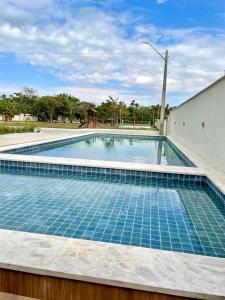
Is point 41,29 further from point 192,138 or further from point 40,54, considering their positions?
point 192,138

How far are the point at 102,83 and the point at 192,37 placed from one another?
1908 centimetres

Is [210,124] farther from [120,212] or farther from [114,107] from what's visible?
[114,107]

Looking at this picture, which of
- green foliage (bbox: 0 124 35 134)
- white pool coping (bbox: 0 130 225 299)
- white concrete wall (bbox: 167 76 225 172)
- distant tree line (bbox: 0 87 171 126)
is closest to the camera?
white pool coping (bbox: 0 130 225 299)

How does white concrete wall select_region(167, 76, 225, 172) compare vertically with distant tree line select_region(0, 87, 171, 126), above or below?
below

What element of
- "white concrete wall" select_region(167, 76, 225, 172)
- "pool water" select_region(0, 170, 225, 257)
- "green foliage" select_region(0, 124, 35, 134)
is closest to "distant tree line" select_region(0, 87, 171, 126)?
"green foliage" select_region(0, 124, 35, 134)

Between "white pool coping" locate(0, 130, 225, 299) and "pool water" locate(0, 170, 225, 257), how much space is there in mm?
663

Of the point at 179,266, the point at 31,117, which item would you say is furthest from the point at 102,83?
the point at 179,266

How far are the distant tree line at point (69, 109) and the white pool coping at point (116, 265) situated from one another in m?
32.7

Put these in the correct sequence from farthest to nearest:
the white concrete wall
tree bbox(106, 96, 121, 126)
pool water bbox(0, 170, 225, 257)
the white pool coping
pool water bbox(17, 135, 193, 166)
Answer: tree bbox(106, 96, 121, 126)
pool water bbox(17, 135, 193, 166)
the white concrete wall
pool water bbox(0, 170, 225, 257)
the white pool coping

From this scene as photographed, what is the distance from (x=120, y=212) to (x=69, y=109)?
122 feet

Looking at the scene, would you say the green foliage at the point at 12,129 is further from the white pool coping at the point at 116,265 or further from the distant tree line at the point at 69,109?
the distant tree line at the point at 69,109

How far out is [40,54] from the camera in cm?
1911

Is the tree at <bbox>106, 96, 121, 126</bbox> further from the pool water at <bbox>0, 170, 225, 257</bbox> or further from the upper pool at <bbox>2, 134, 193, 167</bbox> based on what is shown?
the pool water at <bbox>0, 170, 225, 257</bbox>

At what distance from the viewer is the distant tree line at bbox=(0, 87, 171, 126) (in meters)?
37.6
